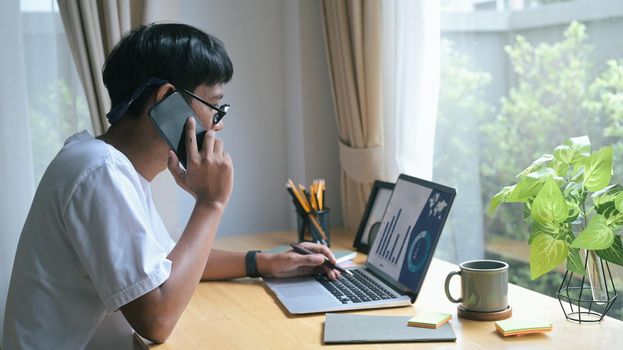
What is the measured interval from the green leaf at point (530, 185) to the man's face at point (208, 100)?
61cm

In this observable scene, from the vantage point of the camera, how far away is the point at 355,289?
5.34 ft

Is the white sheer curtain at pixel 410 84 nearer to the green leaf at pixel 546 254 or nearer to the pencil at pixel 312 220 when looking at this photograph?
the pencil at pixel 312 220

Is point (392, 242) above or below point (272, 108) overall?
below

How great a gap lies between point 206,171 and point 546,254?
0.65 meters

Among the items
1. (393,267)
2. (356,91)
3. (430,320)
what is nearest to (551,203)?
(430,320)

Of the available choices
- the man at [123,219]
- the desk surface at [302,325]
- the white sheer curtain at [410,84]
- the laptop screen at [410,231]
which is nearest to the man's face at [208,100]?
the man at [123,219]

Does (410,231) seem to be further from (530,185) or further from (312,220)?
(312,220)

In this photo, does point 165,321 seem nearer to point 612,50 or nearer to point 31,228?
point 31,228

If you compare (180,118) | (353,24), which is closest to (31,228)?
(180,118)

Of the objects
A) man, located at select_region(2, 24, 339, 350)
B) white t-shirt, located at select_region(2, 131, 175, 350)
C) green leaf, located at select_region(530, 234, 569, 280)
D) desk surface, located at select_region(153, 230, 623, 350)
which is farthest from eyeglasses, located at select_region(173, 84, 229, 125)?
green leaf, located at select_region(530, 234, 569, 280)

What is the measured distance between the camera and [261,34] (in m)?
2.47

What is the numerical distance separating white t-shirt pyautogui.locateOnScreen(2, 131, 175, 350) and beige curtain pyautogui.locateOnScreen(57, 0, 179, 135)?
66 centimetres

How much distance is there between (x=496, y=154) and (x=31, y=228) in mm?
1228

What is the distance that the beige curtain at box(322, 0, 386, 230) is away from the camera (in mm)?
2156
